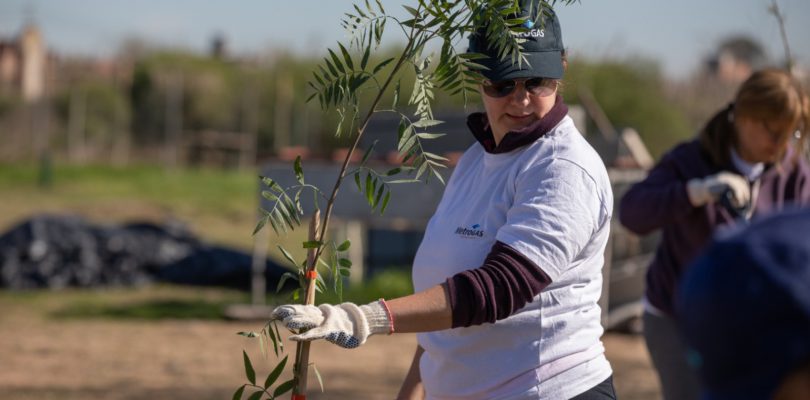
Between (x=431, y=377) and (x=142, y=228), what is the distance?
1157 centimetres

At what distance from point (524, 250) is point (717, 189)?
1.36 metres

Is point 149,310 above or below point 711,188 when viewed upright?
below

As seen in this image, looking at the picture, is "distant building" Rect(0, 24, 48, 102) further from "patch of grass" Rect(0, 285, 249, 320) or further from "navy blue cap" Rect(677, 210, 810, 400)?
"navy blue cap" Rect(677, 210, 810, 400)

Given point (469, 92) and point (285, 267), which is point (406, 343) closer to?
point (285, 267)

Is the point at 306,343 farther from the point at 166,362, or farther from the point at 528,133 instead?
the point at 166,362

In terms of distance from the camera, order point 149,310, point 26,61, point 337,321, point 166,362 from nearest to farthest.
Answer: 1. point 337,321
2. point 166,362
3. point 149,310
4. point 26,61

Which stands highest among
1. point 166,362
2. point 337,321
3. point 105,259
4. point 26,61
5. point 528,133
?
point 528,133

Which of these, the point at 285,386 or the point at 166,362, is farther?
the point at 166,362

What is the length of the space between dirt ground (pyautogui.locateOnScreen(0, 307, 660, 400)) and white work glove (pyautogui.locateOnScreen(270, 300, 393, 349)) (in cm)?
535

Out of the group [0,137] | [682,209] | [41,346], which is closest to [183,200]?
[0,137]

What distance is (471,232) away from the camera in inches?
93.7

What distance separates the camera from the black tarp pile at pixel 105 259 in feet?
39.7

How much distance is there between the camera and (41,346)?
9.11m

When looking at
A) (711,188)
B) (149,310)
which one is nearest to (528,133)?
(711,188)
